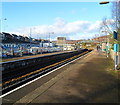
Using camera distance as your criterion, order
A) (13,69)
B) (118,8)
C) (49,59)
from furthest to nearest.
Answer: (49,59)
(118,8)
(13,69)

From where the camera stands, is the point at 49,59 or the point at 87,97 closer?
the point at 87,97

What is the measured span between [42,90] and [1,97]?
1.96 meters

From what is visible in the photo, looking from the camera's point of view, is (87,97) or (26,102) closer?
(26,102)

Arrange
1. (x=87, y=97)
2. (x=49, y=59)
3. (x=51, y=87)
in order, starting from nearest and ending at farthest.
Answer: (x=87, y=97) < (x=51, y=87) < (x=49, y=59)

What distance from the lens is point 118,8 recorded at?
59.6 ft

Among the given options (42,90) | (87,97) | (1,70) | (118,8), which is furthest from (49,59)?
(87,97)

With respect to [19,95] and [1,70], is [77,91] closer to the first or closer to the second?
[19,95]

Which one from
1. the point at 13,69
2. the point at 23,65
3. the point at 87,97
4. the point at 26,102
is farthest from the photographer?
the point at 23,65

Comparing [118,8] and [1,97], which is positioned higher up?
[118,8]

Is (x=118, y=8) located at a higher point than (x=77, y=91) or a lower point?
higher

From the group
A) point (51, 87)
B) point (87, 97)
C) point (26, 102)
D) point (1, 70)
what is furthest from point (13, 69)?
point (87, 97)

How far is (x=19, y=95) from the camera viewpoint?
610cm

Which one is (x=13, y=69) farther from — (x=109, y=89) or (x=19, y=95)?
(x=109, y=89)

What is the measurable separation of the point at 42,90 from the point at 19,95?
1.22 m
